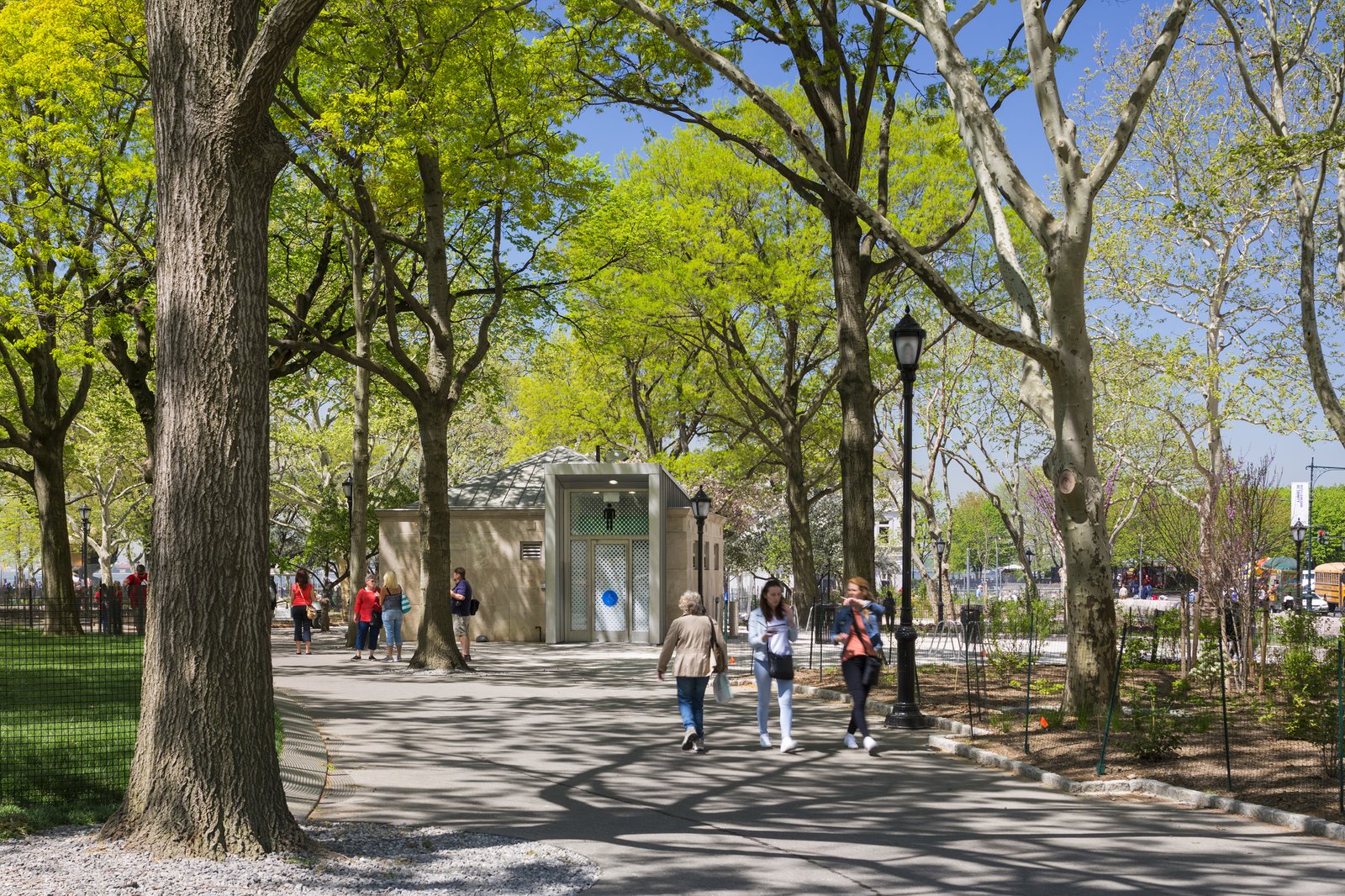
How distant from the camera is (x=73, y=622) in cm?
1070

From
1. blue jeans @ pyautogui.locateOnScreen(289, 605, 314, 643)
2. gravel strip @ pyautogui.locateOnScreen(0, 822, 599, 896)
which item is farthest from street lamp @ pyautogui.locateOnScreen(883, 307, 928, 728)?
blue jeans @ pyautogui.locateOnScreen(289, 605, 314, 643)

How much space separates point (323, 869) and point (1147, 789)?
7126mm

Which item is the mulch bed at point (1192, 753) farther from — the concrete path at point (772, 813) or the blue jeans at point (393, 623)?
the blue jeans at point (393, 623)

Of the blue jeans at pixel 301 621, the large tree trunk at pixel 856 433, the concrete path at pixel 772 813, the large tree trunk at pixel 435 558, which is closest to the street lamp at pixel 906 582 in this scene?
the concrete path at pixel 772 813

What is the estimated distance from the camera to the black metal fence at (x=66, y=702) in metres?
9.45

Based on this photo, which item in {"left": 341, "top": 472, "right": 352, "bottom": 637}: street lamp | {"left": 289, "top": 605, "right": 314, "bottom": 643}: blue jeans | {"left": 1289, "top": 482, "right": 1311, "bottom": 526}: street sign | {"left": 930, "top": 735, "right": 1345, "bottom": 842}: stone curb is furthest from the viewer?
{"left": 1289, "top": 482, "right": 1311, "bottom": 526}: street sign

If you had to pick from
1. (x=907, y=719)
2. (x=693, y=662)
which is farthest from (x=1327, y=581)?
(x=693, y=662)

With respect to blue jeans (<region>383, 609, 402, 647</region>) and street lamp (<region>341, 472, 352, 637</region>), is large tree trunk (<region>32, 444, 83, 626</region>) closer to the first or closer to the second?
street lamp (<region>341, 472, 352, 637</region>)

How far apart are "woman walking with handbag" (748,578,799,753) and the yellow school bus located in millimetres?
72767

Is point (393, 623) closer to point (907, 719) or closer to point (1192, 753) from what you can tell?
point (907, 719)

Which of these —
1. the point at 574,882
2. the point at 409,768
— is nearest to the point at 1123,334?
the point at 409,768

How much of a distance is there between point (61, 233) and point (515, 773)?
68.7 ft

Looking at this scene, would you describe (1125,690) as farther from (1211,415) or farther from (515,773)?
(1211,415)

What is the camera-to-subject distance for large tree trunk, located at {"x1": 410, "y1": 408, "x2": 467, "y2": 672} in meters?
22.0
